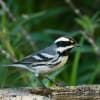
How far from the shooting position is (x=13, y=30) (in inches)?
196

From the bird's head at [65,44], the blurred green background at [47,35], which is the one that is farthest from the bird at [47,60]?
the blurred green background at [47,35]

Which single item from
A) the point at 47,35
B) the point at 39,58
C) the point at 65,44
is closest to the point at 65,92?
the point at 39,58

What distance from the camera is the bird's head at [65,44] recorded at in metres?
3.93

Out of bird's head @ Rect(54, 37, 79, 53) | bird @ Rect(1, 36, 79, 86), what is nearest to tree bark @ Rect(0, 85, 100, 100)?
bird @ Rect(1, 36, 79, 86)

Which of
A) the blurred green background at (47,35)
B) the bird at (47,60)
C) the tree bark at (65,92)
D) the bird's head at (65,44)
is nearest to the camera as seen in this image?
A: the tree bark at (65,92)

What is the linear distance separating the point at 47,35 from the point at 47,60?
1790 millimetres

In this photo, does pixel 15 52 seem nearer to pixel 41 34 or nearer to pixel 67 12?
pixel 41 34

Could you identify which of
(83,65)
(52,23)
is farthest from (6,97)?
(52,23)

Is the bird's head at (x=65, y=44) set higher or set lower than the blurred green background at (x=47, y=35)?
lower

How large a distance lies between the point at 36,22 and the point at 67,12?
1.32 feet

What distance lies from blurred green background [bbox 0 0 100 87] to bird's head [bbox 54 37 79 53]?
0.27 metres

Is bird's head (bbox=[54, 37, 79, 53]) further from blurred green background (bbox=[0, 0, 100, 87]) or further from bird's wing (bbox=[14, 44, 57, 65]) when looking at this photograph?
blurred green background (bbox=[0, 0, 100, 87])

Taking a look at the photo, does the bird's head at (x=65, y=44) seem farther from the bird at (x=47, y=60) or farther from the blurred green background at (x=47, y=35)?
the blurred green background at (x=47, y=35)

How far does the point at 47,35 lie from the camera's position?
18.5 feet
